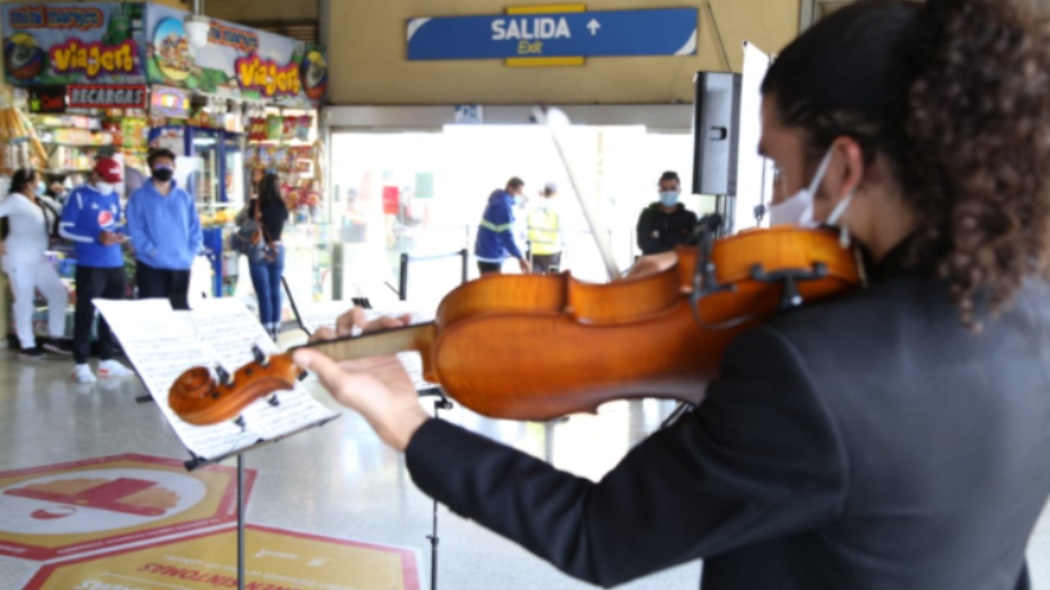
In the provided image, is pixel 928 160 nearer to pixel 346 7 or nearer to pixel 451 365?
pixel 451 365

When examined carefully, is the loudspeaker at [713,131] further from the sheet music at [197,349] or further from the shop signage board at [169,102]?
the shop signage board at [169,102]

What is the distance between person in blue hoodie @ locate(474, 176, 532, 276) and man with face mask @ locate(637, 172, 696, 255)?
1880mm

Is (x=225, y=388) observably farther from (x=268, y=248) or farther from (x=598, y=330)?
(x=268, y=248)

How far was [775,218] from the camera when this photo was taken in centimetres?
100

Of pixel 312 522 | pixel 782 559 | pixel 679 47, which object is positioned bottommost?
pixel 312 522

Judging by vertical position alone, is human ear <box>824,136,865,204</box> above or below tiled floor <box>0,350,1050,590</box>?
above

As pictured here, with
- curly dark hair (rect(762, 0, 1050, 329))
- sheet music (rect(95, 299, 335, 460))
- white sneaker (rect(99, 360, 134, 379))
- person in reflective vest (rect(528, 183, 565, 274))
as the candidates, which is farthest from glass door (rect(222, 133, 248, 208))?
curly dark hair (rect(762, 0, 1050, 329))

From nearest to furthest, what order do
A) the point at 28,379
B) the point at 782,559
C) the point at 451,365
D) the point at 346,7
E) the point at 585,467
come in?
the point at 782,559
the point at 451,365
the point at 585,467
the point at 28,379
the point at 346,7

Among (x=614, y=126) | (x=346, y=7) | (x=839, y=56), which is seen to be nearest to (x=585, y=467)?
(x=839, y=56)

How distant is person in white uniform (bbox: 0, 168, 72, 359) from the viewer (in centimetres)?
673

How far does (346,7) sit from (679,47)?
358cm

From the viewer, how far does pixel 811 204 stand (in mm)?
914

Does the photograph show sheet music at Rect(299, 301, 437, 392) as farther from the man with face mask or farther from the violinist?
the man with face mask

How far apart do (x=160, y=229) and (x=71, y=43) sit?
2063 millimetres
